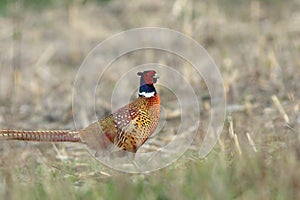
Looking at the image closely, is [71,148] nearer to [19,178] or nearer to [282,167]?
[19,178]

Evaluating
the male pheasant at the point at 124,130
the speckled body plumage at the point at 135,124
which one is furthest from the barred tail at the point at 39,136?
the speckled body plumage at the point at 135,124

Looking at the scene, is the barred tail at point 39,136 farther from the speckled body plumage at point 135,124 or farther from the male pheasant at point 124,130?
the speckled body plumage at point 135,124

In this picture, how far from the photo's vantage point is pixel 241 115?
6922mm

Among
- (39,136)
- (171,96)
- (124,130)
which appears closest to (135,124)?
(124,130)

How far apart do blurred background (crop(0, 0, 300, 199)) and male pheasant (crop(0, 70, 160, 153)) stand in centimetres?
16

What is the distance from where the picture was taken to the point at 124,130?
5.10 m

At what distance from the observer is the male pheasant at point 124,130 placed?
505 cm

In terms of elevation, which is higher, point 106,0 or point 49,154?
point 106,0

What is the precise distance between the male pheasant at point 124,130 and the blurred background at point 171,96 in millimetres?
155

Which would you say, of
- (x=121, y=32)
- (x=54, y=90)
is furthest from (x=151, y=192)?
(x=121, y=32)

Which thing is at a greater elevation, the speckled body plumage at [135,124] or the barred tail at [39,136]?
the speckled body plumage at [135,124]

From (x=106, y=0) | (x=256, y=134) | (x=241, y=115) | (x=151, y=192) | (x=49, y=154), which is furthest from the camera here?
(x=106, y=0)

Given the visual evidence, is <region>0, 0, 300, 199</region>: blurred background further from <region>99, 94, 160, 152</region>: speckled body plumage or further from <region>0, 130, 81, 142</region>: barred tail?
<region>99, 94, 160, 152</region>: speckled body plumage

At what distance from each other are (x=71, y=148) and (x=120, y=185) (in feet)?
8.16
